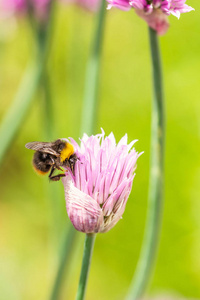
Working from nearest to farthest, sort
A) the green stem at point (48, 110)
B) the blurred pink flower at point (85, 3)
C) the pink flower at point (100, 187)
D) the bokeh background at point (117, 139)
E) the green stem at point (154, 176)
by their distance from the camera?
the pink flower at point (100, 187) → the green stem at point (154, 176) → the green stem at point (48, 110) → the blurred pink flower at point (85, 3) → the bokeh background at point (117, 139)

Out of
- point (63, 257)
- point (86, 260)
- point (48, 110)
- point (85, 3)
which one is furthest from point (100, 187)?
point (85, 3)

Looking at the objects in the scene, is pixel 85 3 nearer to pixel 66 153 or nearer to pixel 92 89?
pixel 92 89

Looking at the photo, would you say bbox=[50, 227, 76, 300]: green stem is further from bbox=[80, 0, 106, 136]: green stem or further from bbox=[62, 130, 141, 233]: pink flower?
bbox=[62, 130, 141, 233]: pink flower

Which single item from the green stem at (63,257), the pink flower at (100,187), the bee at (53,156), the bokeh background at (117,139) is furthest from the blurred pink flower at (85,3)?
the pink flower at (100,187)

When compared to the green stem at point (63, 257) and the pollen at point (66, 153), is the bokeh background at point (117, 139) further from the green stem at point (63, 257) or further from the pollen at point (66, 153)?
the pollen at point (66, 153)

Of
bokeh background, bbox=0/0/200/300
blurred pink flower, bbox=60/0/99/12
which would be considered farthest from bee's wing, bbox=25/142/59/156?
blurred pink flower, bbox=60/0/99/12

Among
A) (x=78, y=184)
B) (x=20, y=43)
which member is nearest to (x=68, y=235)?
(x=78, y=184)
